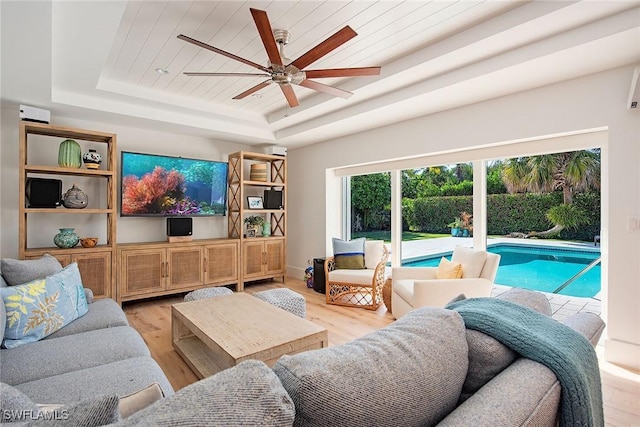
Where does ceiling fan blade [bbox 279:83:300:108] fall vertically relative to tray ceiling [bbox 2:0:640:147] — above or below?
below

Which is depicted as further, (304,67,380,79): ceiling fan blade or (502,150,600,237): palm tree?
(502,150,600,237): palm tree

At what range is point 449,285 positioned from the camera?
2.95m

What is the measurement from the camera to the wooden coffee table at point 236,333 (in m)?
1.93

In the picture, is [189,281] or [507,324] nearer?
[507,324]

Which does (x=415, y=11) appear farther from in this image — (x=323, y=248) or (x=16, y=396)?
(x=323, y=248)

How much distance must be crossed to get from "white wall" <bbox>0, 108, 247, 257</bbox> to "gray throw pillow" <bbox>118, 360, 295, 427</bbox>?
4437 mm

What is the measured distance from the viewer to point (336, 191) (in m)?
5.39

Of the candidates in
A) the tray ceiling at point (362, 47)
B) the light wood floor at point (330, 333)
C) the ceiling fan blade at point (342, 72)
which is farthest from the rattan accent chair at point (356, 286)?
the ceiling fan blade at point (342, 72)

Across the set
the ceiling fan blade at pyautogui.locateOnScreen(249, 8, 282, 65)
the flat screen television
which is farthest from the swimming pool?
the flat screen television

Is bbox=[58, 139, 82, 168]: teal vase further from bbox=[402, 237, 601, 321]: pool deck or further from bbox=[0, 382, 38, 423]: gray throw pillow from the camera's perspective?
bbox=[402, 237, 601, 321]: pool deck

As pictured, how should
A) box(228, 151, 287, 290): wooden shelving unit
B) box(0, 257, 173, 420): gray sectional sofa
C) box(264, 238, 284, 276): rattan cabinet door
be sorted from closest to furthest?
box(0, 257, 173, 420): gray sectional sofa, box(228, 151, 287, 290): wooden shelving unit, box(264, 238, 284, 276): rattan cabinet door

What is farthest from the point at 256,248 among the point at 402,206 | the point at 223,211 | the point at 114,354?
the point at 114,354

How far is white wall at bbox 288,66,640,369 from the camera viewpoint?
2.52 metres

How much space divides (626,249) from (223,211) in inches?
182
